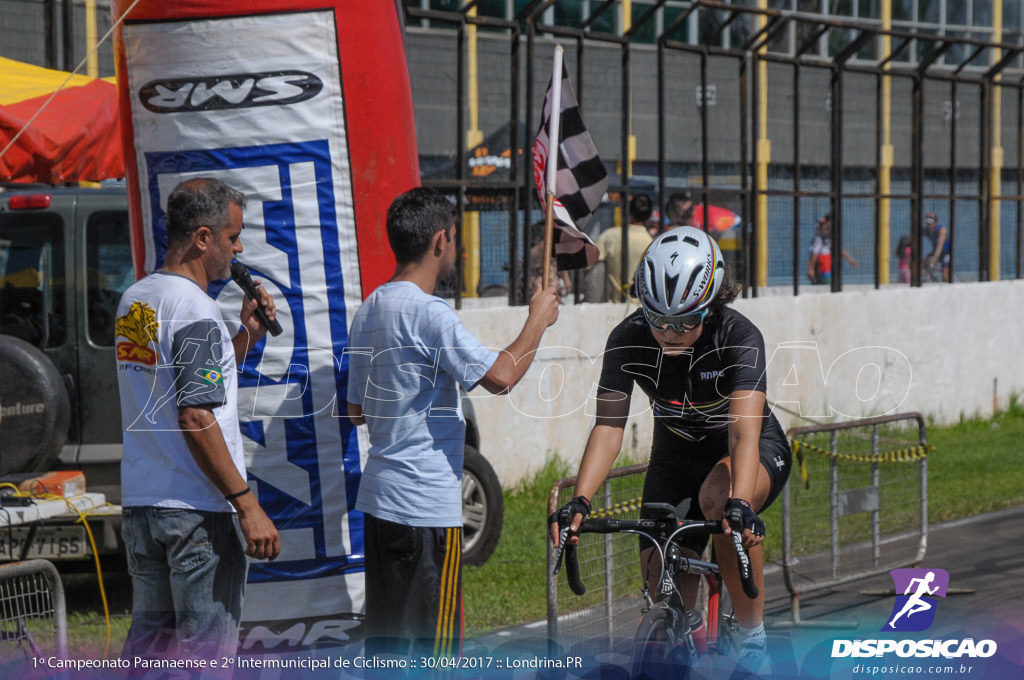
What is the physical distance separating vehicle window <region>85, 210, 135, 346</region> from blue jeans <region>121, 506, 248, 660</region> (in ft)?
11.9

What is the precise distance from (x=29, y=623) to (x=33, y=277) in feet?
11.4

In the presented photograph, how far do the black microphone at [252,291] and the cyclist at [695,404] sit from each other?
1.39m

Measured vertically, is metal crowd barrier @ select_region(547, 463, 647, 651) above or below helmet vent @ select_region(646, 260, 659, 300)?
below

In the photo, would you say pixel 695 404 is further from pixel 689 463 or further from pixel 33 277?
pixel 33 277

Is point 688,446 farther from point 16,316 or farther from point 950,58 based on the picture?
point 950,58

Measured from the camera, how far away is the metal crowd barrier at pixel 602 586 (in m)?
5.44

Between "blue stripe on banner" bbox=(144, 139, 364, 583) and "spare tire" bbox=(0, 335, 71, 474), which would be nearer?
"blue stripe on banner" bbox=(144, 139, 364, 583)

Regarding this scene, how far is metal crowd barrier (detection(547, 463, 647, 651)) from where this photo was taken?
5.44 metres

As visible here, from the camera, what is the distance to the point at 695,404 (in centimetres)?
485

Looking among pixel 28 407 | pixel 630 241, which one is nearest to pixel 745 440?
pixel 28 407

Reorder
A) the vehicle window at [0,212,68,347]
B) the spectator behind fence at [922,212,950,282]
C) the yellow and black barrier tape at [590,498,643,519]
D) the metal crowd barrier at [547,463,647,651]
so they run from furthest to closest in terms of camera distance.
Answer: the spectator behind fence at [922,212,950,282] → the vehicle window at [0,212,68,347] → the yellow and black barrier tape at [590,498,643,519] → the metal crowd barrier at [547,463,647,651]

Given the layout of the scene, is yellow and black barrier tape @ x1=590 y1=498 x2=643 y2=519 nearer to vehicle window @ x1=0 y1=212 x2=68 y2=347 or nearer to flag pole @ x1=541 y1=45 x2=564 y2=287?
flag pole @ x1=541 y1=45 x2=564 y2=287

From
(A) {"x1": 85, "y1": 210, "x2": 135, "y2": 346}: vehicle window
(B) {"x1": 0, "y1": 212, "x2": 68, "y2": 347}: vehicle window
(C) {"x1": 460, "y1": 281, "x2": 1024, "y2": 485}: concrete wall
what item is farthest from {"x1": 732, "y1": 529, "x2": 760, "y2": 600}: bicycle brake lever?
(C) {"x1": 460, "y1": 281, "x2": 1024, "y2": 485}: concrete wall

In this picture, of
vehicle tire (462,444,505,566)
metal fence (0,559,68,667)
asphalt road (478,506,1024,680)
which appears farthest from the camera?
vehicle tire (462,444,505,566)
